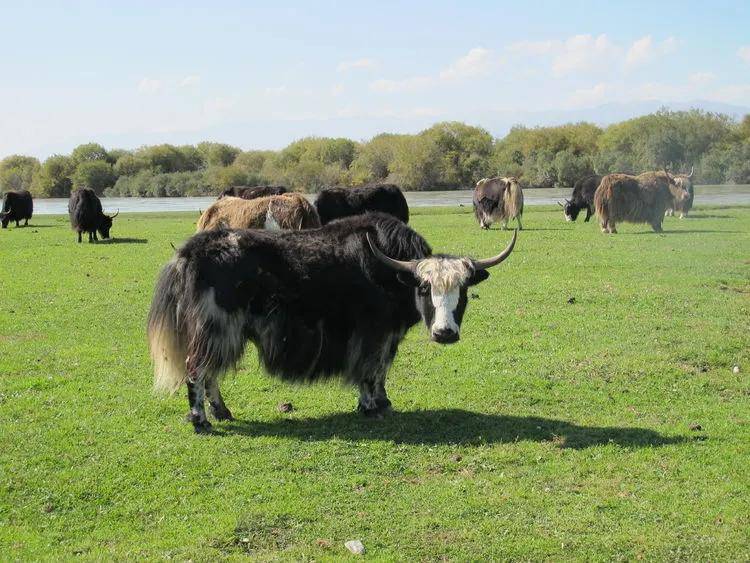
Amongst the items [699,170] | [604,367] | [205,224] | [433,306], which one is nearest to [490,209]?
[205,224]

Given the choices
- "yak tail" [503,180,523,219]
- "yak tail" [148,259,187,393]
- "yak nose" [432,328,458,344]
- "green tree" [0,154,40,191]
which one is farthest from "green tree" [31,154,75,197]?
"yak nose" [432,328,458,344]

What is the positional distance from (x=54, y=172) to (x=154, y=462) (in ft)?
261

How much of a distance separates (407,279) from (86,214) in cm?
1984

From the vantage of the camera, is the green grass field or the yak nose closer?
the green grass field

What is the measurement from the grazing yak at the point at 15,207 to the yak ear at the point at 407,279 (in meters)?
30.0

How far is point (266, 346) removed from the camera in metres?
7.20

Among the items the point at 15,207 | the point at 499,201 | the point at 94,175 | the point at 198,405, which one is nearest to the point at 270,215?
the point at 198,405

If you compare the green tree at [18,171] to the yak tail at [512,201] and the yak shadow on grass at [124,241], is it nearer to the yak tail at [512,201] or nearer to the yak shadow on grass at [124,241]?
the yak shadow on grass at [124,241]

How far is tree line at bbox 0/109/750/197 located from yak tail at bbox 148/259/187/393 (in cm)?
5287

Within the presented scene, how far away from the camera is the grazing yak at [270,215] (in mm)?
14320

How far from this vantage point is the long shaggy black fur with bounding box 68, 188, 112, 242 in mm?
24547

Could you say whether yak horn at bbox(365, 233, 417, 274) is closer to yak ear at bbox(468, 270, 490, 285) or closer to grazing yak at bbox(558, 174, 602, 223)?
yak ear at bbox(468, 270, 490, 285)

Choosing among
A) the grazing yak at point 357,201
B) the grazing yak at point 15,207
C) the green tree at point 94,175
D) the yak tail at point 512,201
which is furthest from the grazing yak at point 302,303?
the green tree at point 94,175

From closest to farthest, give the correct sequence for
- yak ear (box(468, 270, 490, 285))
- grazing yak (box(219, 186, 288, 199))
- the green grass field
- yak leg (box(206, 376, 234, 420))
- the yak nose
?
1. the green grass field
2. the yak nose
3. yak ear (box(468, 270, 490, 285))
4. yak leg (box(206, 376, 234, 420))
5. grazing yak (box(219, 186, 288, 199))
